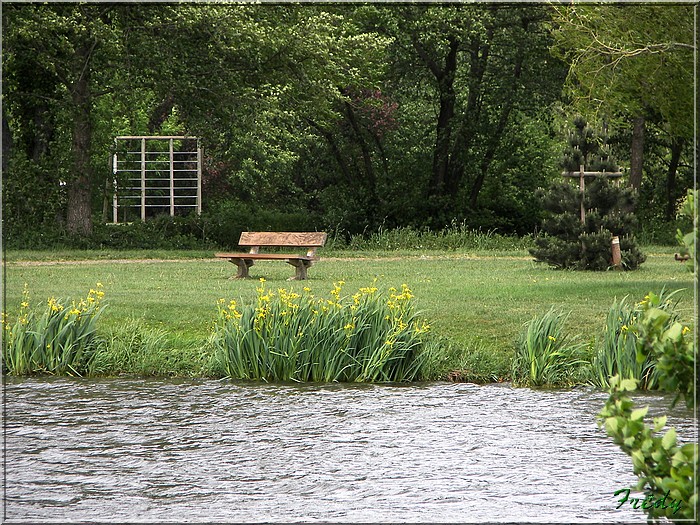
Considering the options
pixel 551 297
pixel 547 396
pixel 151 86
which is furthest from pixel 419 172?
pixel 547 396

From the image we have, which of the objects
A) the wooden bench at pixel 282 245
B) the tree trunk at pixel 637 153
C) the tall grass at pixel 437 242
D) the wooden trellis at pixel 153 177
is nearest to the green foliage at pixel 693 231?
the wooden bench at pixel 282 245

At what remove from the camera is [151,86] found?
2628cm

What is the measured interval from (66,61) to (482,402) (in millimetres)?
19505

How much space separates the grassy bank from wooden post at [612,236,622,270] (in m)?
0.36

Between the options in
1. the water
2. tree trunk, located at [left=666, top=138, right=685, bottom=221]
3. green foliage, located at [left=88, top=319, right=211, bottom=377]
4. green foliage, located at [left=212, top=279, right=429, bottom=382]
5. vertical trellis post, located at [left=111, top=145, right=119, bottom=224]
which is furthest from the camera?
tree trunk, located at [left=666, top=138, right=685, bottom=221]

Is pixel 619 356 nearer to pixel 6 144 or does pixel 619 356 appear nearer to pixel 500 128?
pixel 6 144

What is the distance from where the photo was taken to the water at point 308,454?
5793 mm

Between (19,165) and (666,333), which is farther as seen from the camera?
(19,165)

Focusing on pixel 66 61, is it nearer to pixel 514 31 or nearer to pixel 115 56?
pixel 115 56

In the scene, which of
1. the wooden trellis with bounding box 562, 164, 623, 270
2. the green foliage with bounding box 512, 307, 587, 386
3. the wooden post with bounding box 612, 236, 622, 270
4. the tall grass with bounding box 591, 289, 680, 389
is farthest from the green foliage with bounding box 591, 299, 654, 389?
the wooden post with bounding box 612, 236, 622, 270

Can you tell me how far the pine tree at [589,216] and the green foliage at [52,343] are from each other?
11.4 metres

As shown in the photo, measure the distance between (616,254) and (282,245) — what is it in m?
6.03

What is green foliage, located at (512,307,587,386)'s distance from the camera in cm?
995

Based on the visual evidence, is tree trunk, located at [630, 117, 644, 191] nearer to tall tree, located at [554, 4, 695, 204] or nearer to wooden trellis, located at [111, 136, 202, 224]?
wooden trellis, located at [111, 136, 202, 224]
